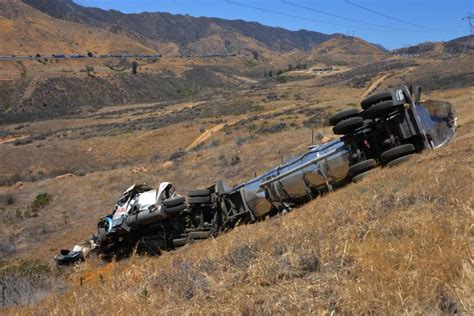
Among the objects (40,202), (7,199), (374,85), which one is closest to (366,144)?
(40,202)

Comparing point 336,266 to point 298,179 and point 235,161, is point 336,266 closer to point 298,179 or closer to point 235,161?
point 298,179

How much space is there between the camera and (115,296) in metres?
4.74

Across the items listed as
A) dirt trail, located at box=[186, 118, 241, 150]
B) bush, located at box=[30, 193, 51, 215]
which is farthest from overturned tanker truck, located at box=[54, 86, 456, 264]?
dirt trail, located at box=[186, 118, 241, 150]

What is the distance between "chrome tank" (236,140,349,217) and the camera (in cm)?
900

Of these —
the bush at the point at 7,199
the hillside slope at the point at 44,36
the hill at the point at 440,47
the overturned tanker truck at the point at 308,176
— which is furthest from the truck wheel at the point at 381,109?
the hill at the point at 440,47

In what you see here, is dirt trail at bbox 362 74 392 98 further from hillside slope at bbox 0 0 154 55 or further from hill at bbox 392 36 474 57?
hill at bbox 392 36 474 57

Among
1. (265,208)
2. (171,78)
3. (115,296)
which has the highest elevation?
(171,78)

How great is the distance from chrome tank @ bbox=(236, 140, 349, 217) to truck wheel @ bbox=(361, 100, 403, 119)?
0.74 metres

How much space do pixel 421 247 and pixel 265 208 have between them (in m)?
5.78

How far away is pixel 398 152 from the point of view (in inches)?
336

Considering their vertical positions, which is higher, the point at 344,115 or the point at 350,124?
the point at 344,115

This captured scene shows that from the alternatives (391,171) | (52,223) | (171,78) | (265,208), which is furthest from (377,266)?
(171,78)

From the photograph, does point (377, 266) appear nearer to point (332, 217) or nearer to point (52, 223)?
point (332, 217)

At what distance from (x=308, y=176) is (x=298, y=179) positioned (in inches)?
8.4
